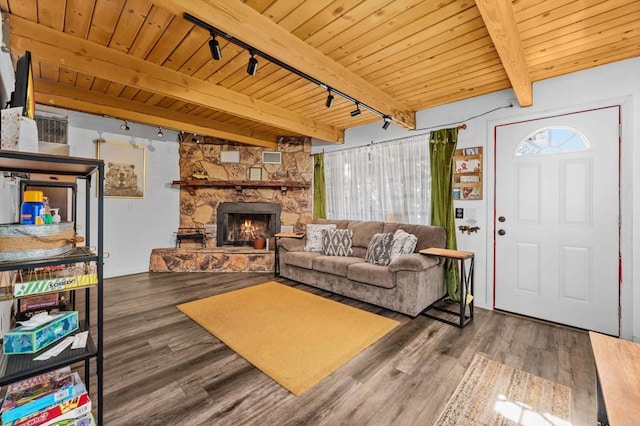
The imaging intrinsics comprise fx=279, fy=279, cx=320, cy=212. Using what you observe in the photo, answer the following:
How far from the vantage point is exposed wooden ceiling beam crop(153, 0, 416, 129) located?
5.55 ft

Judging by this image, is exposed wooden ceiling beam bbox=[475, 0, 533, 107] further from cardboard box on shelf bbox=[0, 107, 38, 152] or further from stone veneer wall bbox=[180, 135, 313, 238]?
stone veneer wall bbox=[180, 135, 313, 238]

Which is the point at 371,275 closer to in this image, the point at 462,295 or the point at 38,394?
the point at 462,295

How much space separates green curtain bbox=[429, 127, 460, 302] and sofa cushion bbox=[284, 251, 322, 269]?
173 centimetres

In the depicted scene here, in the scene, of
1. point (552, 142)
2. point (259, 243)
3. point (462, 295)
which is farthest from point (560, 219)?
point (259, 243)

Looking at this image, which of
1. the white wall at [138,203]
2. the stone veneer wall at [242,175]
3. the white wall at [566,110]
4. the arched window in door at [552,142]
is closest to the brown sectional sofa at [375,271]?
the white wall at [566,110]

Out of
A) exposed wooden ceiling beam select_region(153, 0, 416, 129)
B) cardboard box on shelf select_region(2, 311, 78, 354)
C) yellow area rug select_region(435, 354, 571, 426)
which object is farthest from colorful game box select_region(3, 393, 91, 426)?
exposed wooden ceiling beam select_region(153, 0, 416, 129)

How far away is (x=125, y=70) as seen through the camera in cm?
257

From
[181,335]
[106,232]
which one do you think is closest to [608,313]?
[181,335]

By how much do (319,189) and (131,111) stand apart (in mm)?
3093

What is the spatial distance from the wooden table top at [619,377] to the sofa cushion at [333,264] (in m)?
2.44

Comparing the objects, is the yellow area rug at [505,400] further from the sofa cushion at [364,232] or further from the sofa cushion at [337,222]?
the sofa cushion at [337,222]

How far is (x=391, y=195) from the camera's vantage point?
425 centimetres

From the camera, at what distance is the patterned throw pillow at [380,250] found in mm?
3458

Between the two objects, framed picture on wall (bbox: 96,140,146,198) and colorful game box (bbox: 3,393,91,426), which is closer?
colorful game box (bbox: 3,393,91,426)
